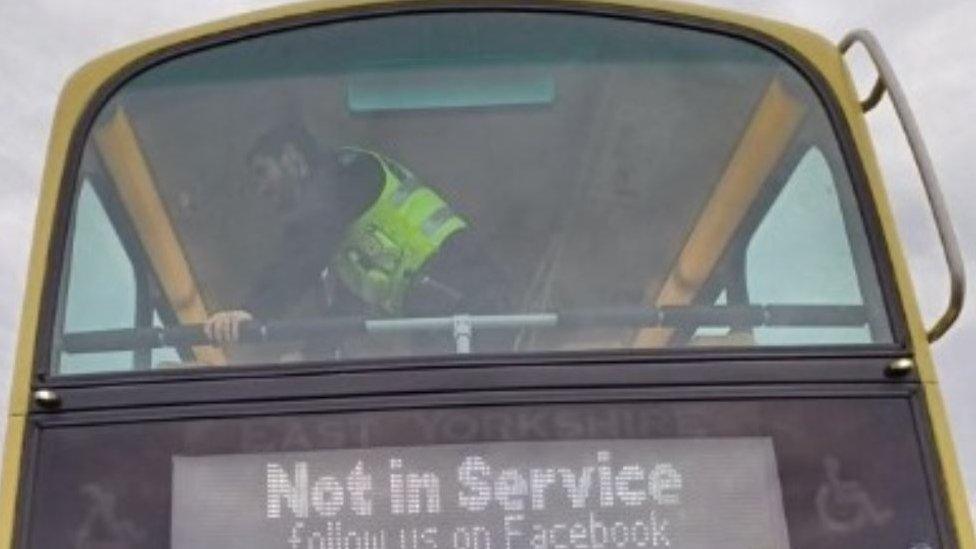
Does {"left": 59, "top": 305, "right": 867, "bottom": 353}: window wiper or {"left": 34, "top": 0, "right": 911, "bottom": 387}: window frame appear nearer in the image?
{"left": 34, "top": 0, "right": 911, "bottom": 387}: window frame

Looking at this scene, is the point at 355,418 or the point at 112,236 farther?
the point at 112,236

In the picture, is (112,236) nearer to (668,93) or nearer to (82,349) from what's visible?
(82,349)

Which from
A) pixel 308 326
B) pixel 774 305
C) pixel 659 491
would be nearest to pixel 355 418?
pixel 308 326

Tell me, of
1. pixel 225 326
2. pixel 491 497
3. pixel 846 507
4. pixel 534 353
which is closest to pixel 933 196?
pixel 846 507

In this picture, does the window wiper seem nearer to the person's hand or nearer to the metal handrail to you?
the person's hand

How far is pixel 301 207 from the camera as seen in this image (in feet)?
14.7

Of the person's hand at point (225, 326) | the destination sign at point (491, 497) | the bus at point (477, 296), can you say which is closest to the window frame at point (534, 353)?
the bus at point (477, 296)

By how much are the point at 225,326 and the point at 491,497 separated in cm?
82

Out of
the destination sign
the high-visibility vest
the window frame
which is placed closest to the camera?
the destination sign

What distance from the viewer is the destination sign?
3785 millimetres

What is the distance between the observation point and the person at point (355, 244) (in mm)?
4277

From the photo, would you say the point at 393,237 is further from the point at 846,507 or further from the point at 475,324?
the point at 846,507

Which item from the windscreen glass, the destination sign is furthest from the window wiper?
the destination sign

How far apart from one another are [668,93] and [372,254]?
90 centimetres
